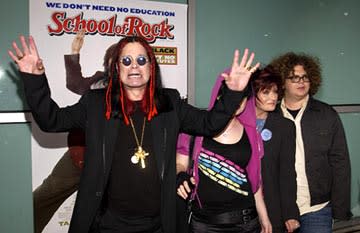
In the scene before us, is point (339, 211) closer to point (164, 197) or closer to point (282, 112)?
point (282, 112)

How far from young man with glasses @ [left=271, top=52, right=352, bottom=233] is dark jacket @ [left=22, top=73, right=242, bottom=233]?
2.33 feet

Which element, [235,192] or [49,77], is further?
[49,77]

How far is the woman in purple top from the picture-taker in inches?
67.2

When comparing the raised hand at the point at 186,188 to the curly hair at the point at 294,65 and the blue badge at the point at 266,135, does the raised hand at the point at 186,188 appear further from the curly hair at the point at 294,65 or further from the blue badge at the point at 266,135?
the curly hair at the point at 294,65

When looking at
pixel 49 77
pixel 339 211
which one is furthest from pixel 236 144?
pixel 49 77

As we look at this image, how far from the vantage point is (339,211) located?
2.08 m

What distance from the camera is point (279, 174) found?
6.54 ft

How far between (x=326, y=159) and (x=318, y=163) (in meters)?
0.08

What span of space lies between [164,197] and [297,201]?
38.6 inches

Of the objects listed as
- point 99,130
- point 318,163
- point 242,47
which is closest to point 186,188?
point 99,130

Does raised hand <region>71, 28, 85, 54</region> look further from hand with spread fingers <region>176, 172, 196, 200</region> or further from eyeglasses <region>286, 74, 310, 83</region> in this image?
eyeglasses <region>286, 74, 310, 83</region>

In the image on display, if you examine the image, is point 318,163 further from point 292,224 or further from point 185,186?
point 185,186

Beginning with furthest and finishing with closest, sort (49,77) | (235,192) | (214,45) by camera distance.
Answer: (214,45), (49,77), (235,192)

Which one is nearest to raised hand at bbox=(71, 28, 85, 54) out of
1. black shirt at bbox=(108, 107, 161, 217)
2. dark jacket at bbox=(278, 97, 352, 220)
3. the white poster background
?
the white poster background
